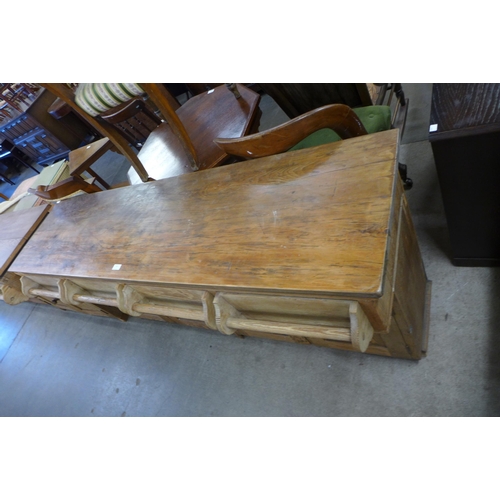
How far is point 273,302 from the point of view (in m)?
1.12

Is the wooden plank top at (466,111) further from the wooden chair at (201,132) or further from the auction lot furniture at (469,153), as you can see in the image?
the wooden chair at (201,132)

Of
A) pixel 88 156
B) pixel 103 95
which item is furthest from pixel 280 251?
pixel 88 156

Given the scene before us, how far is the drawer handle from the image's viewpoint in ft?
2.88

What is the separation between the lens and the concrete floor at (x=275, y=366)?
1348 millimetres

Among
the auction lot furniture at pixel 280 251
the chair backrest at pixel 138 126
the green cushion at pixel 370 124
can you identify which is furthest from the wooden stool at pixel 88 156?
the green cushion at pixel 370 124

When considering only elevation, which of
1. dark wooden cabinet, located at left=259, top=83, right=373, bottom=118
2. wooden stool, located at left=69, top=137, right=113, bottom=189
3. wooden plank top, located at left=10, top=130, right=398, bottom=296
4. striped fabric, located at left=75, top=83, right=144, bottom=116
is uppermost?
striped fabric, located at left=75, top=83, right=144, bottom=116

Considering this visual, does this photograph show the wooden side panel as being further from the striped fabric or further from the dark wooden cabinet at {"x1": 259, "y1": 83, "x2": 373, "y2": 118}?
the striped fabric

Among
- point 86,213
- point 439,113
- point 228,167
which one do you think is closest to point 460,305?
point 439,113

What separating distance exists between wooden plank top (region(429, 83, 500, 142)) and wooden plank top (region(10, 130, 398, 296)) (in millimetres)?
171

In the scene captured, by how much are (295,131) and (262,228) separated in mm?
370

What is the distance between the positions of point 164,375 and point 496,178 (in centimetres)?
190

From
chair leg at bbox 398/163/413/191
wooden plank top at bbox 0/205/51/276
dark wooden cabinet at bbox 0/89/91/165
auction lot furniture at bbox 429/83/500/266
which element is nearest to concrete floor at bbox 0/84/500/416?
chair leg at bbox 398/163/413/191

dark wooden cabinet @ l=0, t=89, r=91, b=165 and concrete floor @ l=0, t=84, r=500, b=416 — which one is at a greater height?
dark wooden cabinet @ l=0, t=89, r=91, b=165

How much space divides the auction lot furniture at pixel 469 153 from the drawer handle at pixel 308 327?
636 millimetres
